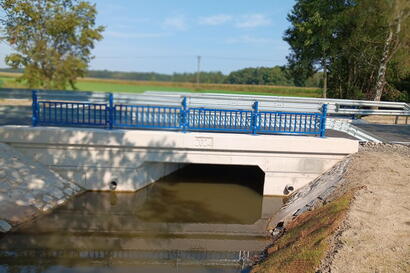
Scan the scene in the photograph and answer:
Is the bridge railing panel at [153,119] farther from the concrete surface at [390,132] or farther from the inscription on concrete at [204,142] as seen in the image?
the concrete surface at [390,132]

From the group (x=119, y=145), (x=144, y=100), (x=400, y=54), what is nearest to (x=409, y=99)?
(x=400, y=54)

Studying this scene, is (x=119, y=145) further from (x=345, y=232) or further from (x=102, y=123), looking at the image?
(x=345, y=232)

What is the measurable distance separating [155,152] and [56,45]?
1537cm

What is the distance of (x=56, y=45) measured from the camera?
2159 centimetres

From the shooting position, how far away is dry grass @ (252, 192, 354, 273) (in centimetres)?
488

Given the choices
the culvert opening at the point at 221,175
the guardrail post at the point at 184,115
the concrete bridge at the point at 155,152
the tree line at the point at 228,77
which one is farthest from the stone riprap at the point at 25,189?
the tree line at the point at 228,77

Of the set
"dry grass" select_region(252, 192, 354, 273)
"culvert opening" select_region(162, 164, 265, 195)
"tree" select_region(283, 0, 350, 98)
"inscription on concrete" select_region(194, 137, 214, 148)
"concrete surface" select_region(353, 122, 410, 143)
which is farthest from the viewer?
"tree" select_region(283, 0, 350, 98)

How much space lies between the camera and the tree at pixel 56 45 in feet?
66.9

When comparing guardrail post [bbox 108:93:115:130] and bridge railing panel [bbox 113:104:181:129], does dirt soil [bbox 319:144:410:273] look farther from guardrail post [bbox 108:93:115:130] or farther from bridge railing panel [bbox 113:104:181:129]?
guardrail post [bbox 108:93:115:130]

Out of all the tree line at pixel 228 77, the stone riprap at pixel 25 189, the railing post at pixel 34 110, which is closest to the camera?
the stone riprap at pixel 25 189

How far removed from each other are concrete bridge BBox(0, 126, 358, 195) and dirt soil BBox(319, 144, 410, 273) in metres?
1.39

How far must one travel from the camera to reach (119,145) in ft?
31.5

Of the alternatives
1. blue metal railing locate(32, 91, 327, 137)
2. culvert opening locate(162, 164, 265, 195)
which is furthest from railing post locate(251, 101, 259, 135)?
culvert opening locate(162, 164, 265, 195)

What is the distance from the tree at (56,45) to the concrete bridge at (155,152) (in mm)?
12817
